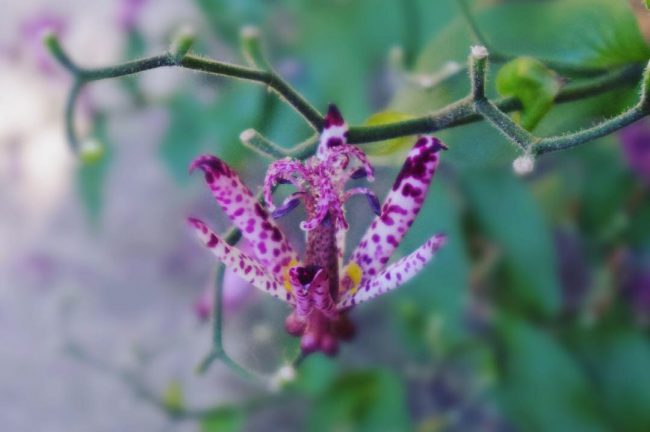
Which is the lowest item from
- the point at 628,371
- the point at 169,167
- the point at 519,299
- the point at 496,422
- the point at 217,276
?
the point at 496,422

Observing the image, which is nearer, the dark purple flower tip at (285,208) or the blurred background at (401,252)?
the dark purple flower tip at (285,208)

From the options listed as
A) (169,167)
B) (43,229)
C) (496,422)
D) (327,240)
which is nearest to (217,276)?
(327,240)

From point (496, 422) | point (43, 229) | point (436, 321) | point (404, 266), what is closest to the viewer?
point (404, 266)

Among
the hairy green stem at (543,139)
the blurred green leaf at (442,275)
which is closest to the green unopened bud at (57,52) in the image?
the hairy green stem at (543,139)

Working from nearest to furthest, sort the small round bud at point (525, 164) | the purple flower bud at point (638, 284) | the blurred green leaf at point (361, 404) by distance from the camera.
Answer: the small round bud at point (525, 164) < the blurred green leaf at point (361, 404) < the purple flower bud at point (638, 284)

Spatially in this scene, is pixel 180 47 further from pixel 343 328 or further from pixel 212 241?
pixel 343 328

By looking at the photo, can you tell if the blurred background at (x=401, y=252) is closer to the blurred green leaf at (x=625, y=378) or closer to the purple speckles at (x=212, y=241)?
the blurred green leaf at (x=625, y=378)

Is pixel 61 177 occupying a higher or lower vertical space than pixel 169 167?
lower

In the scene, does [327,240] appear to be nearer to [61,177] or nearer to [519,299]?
[519,299]
